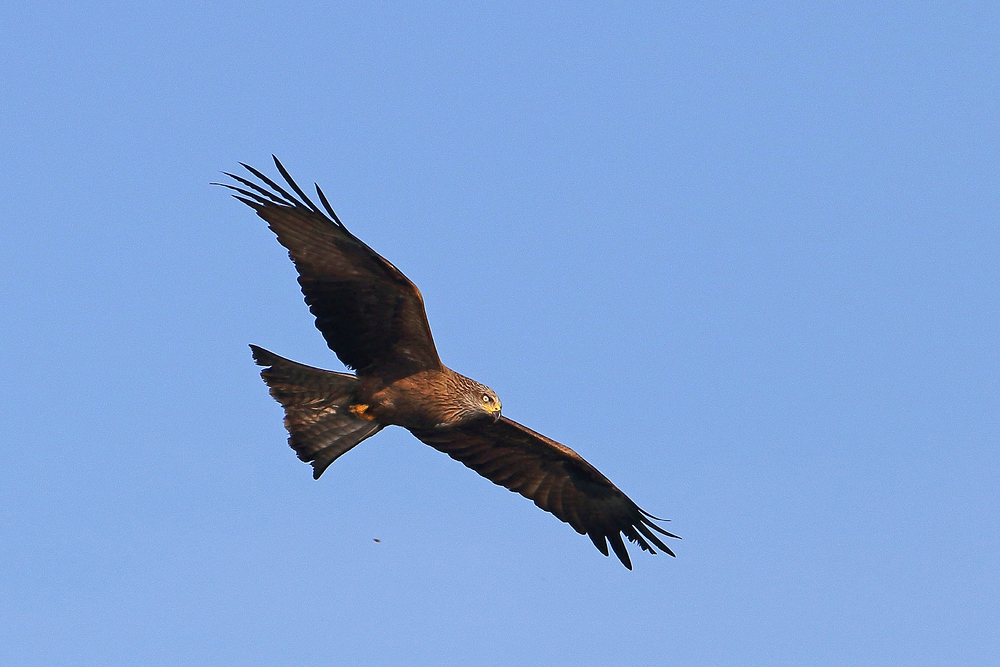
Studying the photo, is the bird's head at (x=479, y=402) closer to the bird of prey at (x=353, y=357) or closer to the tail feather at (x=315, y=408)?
the bird of prey at (x=353, y=357)

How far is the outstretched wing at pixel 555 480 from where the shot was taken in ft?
46.3

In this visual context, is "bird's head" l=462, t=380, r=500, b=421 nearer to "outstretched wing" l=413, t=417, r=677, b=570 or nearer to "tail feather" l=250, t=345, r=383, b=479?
"tail feather" l=250, t=345, r=383, b=479

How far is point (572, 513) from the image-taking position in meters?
14.6

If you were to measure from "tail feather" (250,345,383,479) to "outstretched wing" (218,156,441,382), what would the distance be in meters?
0.28

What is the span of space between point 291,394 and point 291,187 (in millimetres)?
2034

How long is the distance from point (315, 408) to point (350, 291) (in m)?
1.31

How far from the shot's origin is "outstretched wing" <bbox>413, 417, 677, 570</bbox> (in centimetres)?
1412

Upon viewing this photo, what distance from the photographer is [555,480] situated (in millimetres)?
14508

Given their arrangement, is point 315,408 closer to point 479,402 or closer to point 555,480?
point 479,402

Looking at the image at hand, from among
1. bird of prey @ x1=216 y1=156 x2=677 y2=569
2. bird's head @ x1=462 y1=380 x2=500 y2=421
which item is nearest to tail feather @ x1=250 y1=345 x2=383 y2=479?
bird of prey @ x1=216 y1=156 x2=677 y2=569

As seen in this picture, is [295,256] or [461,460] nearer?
[295,256]

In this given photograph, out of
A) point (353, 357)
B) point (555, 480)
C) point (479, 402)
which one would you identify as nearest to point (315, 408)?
point (353, 357)

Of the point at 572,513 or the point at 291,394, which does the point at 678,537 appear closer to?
the point at 572,513

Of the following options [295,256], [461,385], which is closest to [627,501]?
[461,385]
